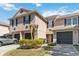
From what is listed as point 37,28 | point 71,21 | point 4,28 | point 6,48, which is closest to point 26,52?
point 6,48

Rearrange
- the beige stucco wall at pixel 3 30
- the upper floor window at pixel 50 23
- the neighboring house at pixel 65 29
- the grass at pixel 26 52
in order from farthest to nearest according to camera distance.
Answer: the neighboring house at pixel 65 29, the upper floor window at pixel 50 23, the beige stucco wall at pixel 3 30, the grass at pixel 26 52

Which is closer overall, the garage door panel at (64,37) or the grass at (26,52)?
the grass at (26,52)

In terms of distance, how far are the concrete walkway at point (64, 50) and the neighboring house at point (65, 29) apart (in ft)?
0.90

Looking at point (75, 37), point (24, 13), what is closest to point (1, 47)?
point (24, 13)

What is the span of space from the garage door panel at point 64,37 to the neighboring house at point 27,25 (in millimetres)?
877

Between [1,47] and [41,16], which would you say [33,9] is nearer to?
[41,16]

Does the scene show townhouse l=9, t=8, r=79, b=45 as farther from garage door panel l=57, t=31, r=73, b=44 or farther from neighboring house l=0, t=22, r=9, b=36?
neighboring house l=0, t=22, r=9, b=36

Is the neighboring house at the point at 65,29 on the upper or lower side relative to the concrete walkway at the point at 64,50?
upper

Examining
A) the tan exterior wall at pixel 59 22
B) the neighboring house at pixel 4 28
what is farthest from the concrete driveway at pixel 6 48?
the tan exterior wall at pixel 59 22

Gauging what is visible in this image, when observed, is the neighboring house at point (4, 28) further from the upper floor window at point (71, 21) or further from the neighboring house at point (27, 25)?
the upper floor window at point (71, 21)

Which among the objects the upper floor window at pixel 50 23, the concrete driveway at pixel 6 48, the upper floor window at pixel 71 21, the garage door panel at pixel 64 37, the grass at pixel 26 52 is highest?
the upper floor window at pixel 71 21

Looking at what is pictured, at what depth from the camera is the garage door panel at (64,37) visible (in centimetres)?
799

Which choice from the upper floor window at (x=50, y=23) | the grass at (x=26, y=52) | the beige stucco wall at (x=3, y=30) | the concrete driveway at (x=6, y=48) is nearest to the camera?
the grass at (x=26, y=52)

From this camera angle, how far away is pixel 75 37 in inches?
323
